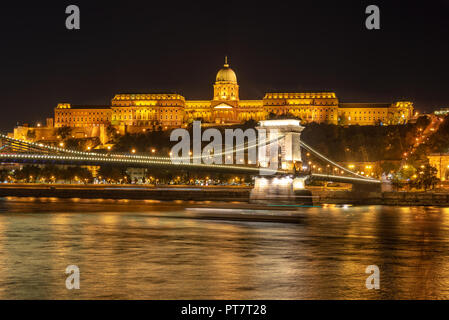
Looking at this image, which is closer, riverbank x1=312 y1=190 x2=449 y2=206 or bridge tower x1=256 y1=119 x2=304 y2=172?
bridge tower x1=256 y1=119 x2=304 y2=172

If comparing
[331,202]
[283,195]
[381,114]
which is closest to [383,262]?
[283,195]

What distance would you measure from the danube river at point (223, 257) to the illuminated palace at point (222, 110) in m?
88.7

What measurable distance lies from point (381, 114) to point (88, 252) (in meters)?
107

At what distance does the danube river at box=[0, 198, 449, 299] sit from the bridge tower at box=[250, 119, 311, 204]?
27.4ft

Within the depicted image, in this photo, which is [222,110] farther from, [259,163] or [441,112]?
[259,163]

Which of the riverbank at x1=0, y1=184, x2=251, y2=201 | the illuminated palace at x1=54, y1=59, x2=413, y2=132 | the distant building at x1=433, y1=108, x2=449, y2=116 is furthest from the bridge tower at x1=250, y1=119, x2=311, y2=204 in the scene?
the illuminated palace at x1=54, y1=59, x2=413, y2=132

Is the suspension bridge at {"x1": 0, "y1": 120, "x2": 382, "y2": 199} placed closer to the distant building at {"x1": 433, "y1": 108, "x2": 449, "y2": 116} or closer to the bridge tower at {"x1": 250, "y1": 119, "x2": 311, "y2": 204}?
the bridge tower at {"x1": 250, "y1": 119, "x2": 311, "y2": 204}

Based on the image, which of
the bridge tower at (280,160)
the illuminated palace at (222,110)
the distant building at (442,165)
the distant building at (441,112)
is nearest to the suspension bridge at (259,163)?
the bridge tower at (280,160)

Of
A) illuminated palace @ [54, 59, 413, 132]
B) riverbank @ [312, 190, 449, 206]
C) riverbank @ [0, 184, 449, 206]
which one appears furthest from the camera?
illuminated palace @ [54, 59, 413, 132]

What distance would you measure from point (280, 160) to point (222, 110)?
7832 cm

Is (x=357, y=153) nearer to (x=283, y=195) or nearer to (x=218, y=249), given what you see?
(x=283, y=195)

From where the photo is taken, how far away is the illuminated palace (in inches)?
4638

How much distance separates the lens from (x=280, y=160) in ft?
131

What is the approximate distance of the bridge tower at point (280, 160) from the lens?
3712cm
